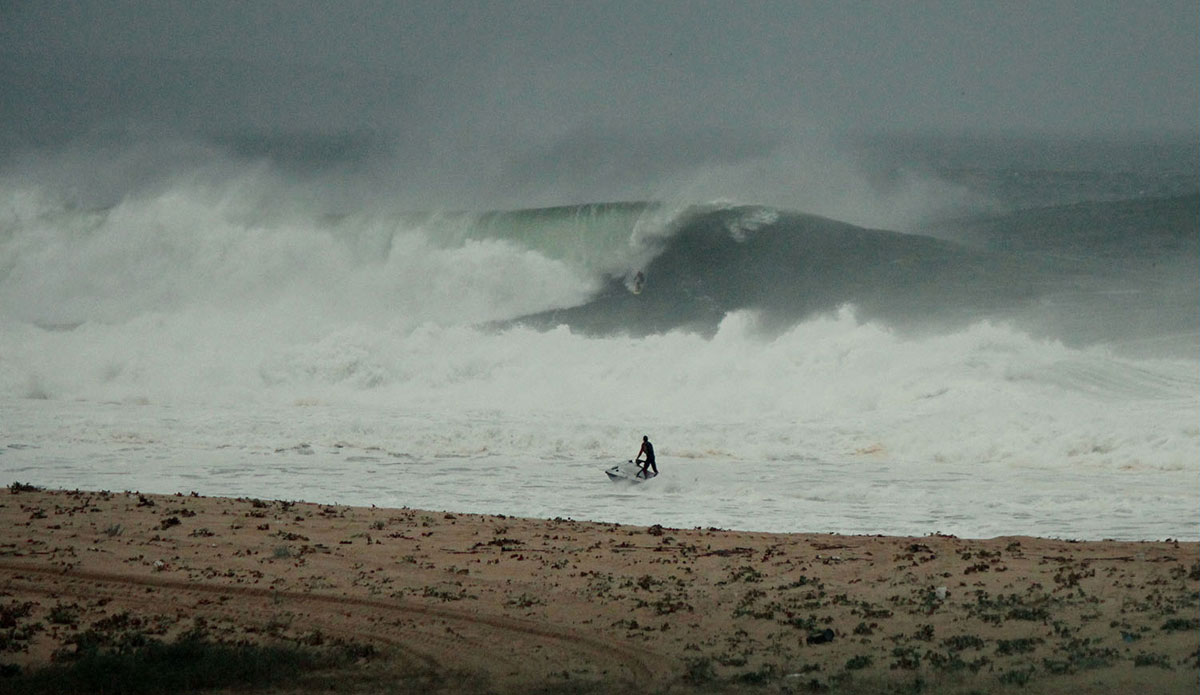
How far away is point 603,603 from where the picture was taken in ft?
33.0

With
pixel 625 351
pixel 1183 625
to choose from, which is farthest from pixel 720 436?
pixel 1183 625

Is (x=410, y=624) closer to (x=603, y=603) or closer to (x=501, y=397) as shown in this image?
(x=603, y=603)

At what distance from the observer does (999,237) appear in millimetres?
41312

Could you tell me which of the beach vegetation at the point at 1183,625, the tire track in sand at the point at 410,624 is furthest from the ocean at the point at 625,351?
the tire track in sand at the point at 410,624

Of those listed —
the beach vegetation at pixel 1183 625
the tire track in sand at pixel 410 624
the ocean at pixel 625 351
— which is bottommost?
the tire track in sand at pixel 410 624

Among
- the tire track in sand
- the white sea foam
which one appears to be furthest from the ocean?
the tire track in sand

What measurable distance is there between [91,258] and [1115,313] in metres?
32.8

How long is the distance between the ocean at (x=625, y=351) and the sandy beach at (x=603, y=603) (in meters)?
2.80

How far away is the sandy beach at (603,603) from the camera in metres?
7.84

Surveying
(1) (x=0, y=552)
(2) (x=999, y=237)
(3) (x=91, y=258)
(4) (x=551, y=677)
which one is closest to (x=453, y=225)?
(3) (x=91, y=258)

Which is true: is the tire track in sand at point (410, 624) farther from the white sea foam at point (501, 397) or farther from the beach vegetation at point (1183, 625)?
the white sea foam at point (501, 397)

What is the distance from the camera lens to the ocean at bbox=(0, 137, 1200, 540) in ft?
58.9

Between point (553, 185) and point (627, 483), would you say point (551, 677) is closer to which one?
point (627, 483)

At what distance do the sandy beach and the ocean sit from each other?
2.80 meters
